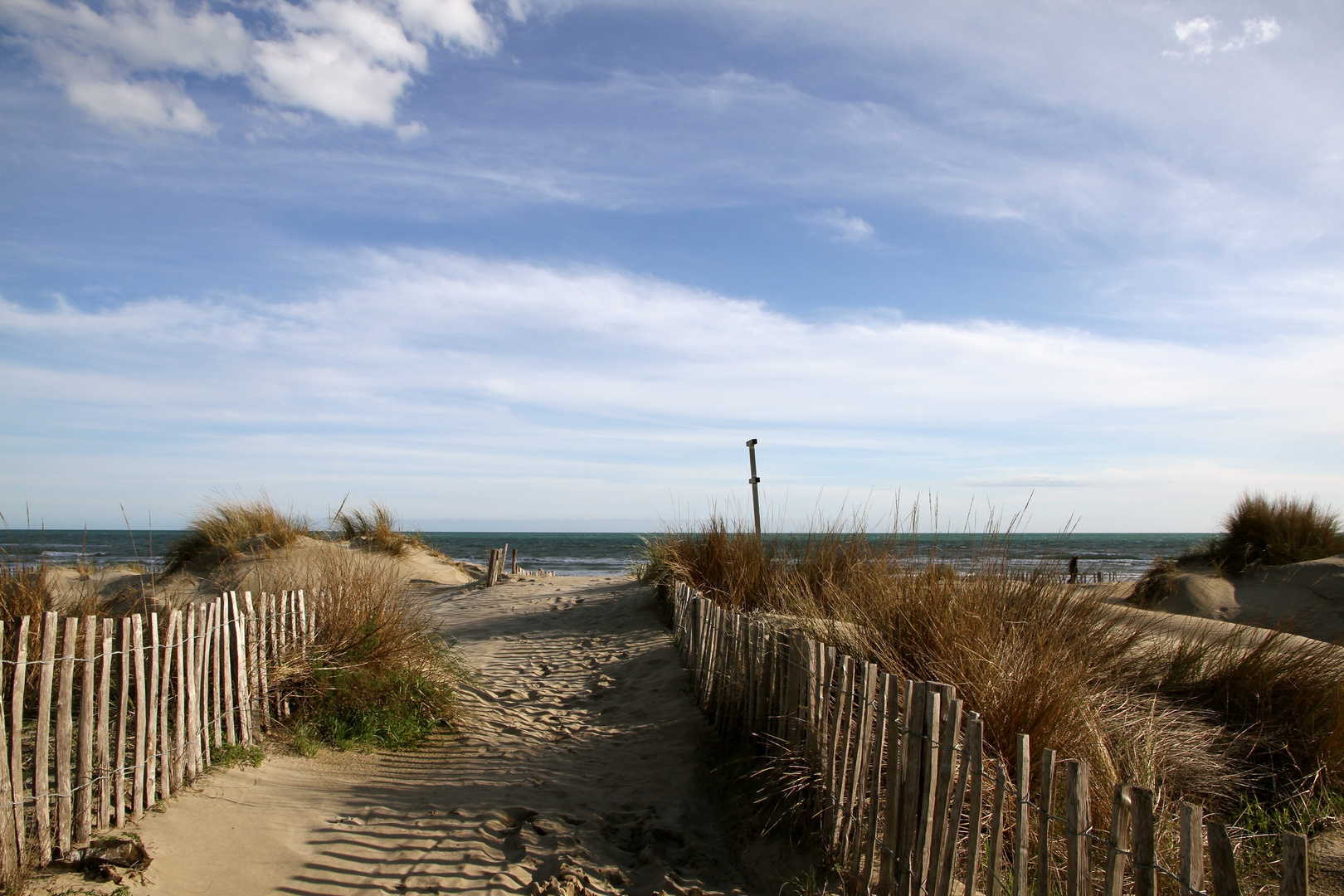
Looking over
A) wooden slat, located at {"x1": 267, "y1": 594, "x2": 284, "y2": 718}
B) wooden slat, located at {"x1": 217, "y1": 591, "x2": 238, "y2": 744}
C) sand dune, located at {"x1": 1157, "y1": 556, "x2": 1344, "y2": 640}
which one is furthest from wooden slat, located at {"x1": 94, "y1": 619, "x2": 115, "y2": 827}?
sand dune, located at {"x1": 1157, "y1": 556, "x2": 1344, "y2": 640}

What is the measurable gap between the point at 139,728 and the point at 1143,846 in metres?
4.18

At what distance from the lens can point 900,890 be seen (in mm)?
2961

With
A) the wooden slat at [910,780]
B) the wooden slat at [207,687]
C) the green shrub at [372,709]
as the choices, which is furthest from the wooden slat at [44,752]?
the wooden slat at [910,780]

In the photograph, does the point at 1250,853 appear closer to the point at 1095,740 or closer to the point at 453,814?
the point at 1095,740

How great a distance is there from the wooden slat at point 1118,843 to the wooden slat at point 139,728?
160 inches

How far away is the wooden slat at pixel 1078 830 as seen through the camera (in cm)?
220

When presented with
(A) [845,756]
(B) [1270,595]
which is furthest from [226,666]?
(B) [1270,595]

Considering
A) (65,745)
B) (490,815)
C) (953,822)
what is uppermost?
(65,745)

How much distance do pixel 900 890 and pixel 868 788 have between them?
438 mm

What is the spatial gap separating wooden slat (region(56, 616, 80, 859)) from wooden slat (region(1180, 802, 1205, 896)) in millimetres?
3975

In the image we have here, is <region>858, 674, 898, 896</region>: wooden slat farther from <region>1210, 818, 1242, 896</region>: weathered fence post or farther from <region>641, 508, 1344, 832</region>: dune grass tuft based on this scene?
<region>1210, 818, 1242, 896</region>: weathered fence post

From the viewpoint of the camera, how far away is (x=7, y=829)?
2.95m

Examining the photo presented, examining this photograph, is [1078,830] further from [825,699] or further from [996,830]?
[825,699]

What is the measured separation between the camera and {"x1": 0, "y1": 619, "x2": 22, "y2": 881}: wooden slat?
292cm
